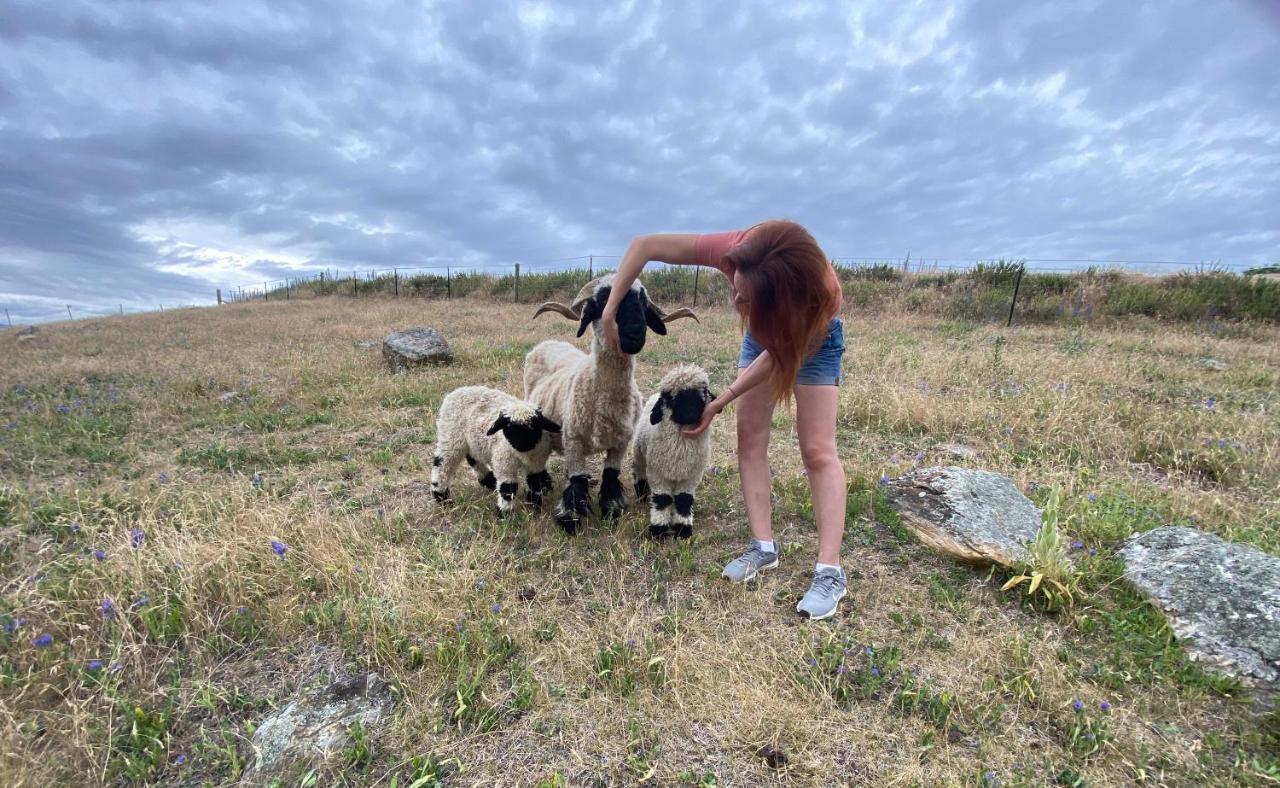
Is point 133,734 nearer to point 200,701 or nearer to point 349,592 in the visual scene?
point 200,701

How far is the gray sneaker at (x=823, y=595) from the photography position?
2.84m

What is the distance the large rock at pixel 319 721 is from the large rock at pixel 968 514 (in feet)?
10.4

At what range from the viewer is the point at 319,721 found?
6.88ft

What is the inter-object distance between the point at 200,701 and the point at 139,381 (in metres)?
9.12

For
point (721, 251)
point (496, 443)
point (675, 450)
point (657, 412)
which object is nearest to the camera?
point (721, 251)

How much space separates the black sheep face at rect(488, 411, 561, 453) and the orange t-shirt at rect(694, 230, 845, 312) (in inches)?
62.2

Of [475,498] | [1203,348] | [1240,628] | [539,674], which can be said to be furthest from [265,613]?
[1203,348]

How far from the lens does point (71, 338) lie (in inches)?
619

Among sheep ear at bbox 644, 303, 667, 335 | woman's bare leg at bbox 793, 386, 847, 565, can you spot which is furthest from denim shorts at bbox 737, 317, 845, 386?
sheep ear at bbox 644, 303, 667, 335

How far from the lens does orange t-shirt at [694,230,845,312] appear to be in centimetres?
273

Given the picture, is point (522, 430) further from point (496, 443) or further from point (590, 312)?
point (590, 312)

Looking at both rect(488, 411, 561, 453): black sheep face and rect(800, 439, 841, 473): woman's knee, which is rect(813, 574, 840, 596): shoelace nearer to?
rect(800, 439, 841, 473): woman's knee

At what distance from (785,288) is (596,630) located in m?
1.94

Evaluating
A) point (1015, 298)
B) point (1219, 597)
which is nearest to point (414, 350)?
point (1219, 597)
